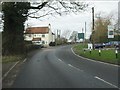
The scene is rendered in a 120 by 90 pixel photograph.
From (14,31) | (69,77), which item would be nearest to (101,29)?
(14,31)

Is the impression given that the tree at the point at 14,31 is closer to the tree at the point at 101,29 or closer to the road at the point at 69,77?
the road at the point at 69,77

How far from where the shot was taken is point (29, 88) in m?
13.7

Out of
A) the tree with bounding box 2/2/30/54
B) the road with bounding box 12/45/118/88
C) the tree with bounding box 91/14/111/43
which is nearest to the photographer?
the road with bounding box 12/45/118/88

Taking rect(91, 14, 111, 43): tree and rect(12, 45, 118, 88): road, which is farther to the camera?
rect(91, 14, 111, 43): tree

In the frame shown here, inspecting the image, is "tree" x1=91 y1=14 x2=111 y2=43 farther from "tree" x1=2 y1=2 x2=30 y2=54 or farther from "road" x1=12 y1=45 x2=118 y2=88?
"road" x1=12 y1=45 x2=118 y2=88

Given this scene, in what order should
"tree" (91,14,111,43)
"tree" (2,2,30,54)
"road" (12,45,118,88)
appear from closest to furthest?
1. "road" (12,45,118,88)
2. "tree" (2,2,30,54)
3. "tree" (91,14,111,43)

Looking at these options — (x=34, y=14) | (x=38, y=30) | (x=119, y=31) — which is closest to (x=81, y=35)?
(x=119, y=31)

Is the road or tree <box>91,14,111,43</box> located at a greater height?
tree <box>91,14,111,43</box>

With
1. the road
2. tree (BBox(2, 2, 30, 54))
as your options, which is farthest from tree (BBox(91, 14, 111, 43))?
the road

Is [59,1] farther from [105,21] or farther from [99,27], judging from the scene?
[105,21]

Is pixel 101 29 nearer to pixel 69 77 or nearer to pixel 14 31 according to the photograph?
pixel 14 31

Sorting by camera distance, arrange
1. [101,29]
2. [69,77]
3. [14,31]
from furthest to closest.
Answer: [101,29] < [14,31] < [69,77]

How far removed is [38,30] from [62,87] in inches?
5799

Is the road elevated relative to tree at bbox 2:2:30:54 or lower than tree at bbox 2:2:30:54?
lower
